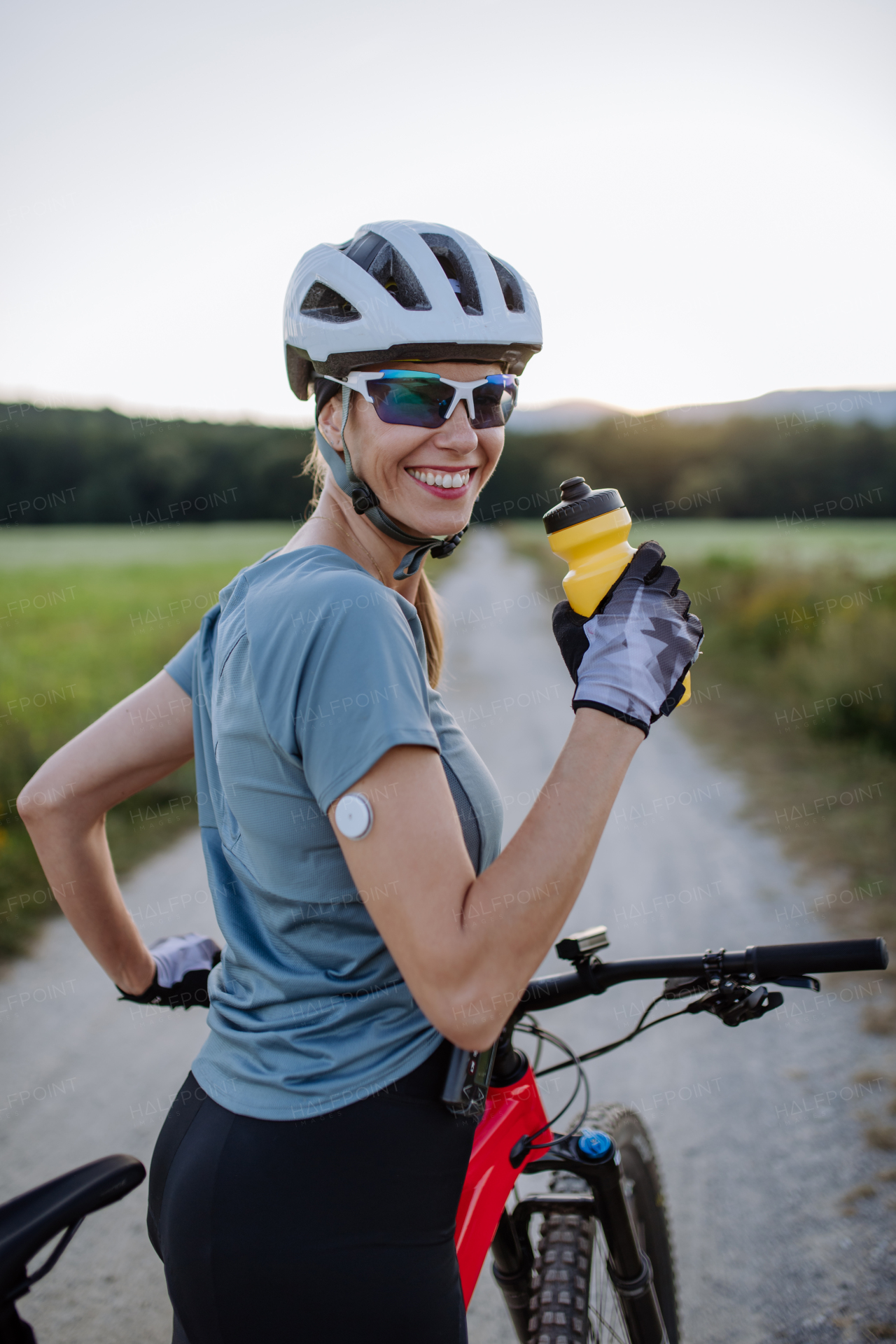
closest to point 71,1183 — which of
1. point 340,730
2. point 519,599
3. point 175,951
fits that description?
point 340,730

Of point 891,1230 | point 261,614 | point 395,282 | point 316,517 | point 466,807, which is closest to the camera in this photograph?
point 261,614

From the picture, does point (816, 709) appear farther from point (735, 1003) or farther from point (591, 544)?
point (591, 544)

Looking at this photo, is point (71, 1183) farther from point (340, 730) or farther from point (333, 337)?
point (333, 337)

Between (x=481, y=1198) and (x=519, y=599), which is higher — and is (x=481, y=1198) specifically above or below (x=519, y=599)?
above

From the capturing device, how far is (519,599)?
2316 centimetres

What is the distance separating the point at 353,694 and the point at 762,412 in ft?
211

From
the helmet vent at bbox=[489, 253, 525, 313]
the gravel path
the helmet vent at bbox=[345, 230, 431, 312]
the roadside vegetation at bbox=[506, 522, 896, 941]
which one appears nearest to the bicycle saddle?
the helmet vent at bbox=[345, 230, 431, 312]

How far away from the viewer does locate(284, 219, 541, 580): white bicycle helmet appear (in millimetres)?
1578

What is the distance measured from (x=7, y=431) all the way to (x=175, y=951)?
191 feet

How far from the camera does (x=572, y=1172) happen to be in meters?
1.91

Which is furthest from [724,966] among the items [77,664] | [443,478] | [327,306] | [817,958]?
[77,664]

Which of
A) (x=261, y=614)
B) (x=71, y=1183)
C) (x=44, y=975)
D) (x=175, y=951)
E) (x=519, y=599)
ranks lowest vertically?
(x=519, y=599)

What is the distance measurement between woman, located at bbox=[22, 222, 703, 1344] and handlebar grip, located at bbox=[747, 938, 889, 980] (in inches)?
22.8

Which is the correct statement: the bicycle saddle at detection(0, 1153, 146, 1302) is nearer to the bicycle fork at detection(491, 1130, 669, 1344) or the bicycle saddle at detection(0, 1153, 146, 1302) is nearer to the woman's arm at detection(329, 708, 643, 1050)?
the woman's arm at detection(329, 708, 643, 1050)
